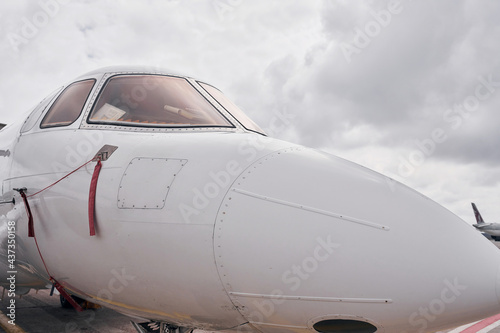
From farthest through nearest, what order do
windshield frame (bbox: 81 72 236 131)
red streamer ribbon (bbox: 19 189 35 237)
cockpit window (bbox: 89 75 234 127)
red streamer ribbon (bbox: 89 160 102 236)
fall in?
red streamer ribbon (bbox: 19 189 35 237) < cockpit window (bbox: 89 75 234 127) < windshield frame (bbox: 81 72 236 131) < red streamer ribbon (bbox: 89 160 102 236)

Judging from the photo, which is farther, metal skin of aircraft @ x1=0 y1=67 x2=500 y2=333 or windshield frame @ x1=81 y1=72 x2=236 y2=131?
windshield frame @ x1=81 y1=72 x2=236 y2=131

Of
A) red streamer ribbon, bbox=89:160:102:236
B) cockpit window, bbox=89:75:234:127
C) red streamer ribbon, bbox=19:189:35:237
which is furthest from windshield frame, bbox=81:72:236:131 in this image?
red streamer ribbon, bbox=19:189:35:237

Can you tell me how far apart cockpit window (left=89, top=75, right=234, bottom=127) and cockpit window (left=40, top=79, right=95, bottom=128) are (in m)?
0.25

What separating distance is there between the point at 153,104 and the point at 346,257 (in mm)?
2505

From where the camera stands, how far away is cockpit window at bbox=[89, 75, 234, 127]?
154 inches

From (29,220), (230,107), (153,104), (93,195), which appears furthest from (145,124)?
(29,220)

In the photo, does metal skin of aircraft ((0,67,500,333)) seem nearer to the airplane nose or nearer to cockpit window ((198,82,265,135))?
the airplane nose

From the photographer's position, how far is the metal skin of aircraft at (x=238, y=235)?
8.16ft

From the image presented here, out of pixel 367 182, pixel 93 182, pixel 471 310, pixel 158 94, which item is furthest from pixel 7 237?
pixel 471 310

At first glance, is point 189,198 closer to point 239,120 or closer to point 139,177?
point 139,177

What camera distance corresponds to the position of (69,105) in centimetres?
461

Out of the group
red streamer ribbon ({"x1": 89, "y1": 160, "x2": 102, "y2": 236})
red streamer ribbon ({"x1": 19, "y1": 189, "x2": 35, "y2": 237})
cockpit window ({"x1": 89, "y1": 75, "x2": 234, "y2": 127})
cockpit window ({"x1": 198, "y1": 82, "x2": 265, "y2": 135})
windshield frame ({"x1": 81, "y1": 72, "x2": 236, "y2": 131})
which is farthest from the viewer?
cockpit window ({"x1": 198, "y1": 82, "x2": 265, "y2": 135})

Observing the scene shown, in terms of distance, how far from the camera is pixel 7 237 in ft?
15.4

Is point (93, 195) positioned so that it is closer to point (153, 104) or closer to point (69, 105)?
point (153, 104)
